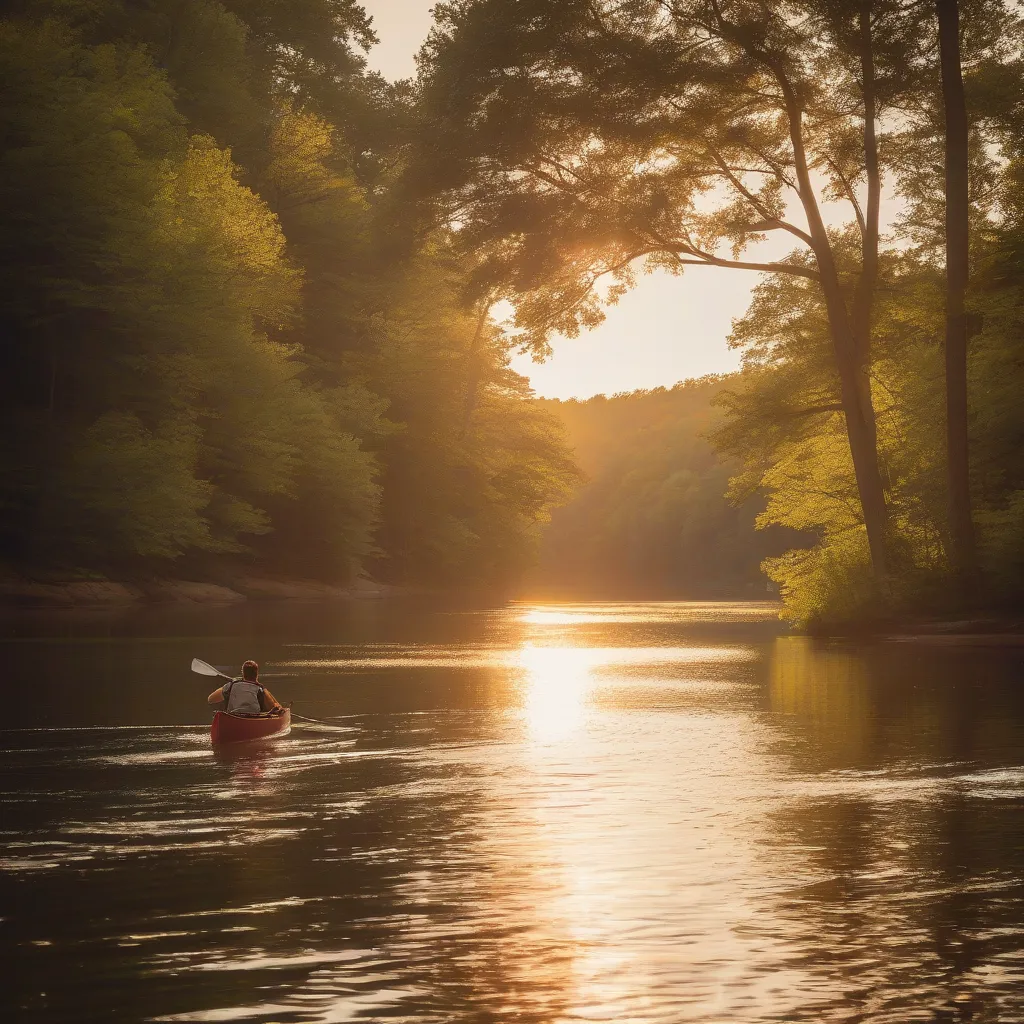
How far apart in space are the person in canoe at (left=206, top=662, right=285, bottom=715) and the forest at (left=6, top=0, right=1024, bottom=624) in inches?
818

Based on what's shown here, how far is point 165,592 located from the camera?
57812 mm

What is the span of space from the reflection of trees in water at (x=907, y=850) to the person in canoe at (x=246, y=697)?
264 inches

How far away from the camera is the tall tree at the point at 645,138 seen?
36469mm

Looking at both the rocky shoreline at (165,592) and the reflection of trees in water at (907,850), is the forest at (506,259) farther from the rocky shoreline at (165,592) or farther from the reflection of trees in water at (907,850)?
the reflection of trees in water at (907,850)

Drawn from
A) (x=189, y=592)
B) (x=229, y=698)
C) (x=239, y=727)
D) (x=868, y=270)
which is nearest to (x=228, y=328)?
(x=189, y=592)

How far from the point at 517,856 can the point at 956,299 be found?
2700 centimetres

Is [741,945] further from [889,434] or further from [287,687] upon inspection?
[889,434]

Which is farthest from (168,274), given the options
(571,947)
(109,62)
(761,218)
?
(571,947)

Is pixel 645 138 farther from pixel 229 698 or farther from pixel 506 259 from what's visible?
pixel 229 698

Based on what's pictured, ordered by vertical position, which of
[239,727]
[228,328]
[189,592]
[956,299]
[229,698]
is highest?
[228,328]

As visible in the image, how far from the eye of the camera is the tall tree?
36.5 meters

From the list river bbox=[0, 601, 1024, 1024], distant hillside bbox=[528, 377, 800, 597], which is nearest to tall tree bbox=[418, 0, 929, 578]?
river bbox=[0, 601, 1024, 1024]

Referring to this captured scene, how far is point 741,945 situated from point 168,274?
4791 cm

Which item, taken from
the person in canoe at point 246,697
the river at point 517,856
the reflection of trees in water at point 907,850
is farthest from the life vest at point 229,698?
the reflection of trees in water at point 907,850
